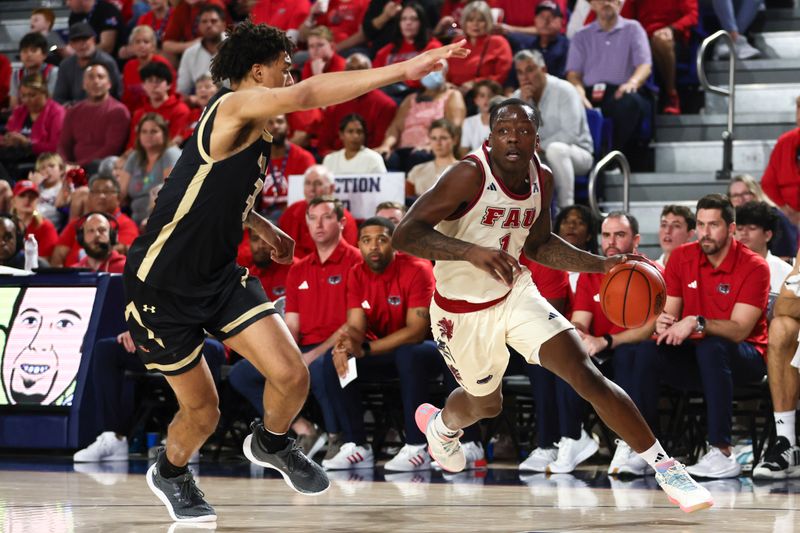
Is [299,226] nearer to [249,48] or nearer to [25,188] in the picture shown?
[25,188]

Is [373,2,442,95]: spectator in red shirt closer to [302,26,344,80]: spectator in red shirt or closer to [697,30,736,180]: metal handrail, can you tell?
[302,26,344,80]: spectator in red shirt

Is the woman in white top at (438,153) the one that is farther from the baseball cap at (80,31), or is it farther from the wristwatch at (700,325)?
the baseball cap at (80,31)

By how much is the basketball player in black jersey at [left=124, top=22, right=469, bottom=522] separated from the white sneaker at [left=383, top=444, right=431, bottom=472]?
7.81ft

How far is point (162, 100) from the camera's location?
1162 cm

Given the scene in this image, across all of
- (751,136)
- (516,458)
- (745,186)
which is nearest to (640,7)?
(751,136)

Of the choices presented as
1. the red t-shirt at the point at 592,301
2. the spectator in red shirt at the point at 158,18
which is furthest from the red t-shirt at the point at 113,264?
the spectator in red shirt at the point at 158,18

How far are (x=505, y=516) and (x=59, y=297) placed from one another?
4.23 m

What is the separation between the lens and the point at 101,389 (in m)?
8.09

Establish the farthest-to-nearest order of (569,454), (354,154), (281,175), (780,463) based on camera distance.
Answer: (281,175) < (354,154) < (569,454) < (780,463)

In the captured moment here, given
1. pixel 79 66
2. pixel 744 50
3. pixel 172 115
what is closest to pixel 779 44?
pixel 744 50

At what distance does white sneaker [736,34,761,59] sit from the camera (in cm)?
1073

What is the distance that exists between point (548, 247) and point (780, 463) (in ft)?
7.06

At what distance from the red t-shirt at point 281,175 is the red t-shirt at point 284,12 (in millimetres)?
2848

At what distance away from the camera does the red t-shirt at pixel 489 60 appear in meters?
10.6
